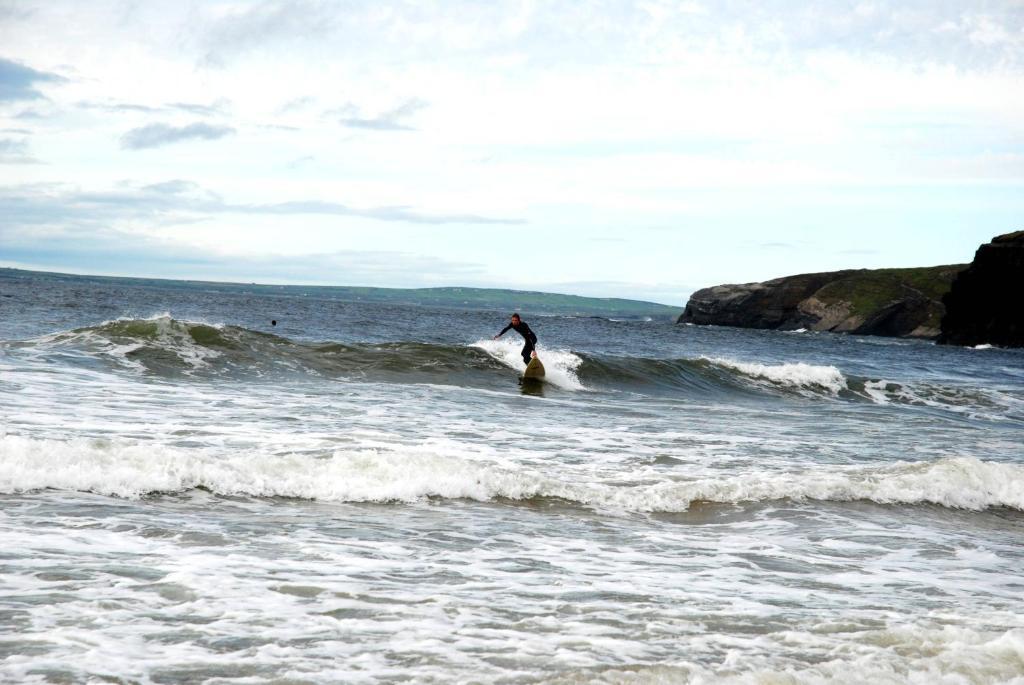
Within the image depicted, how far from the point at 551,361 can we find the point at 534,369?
9.58 ft

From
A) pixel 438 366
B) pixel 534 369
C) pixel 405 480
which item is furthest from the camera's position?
pixel 438 366

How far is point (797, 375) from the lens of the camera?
32969 mm

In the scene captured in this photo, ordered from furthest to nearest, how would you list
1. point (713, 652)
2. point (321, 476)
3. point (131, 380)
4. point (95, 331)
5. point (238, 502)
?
point (95, 331) → point (131, 380) → point (321, 476) → point (238, 502) → point (713, 652)

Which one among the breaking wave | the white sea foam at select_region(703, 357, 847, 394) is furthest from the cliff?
the breaking wave

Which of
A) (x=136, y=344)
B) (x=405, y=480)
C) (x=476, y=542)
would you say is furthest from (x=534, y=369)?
(x=476, y=542)

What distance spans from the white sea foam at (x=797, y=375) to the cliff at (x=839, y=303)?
88608mm

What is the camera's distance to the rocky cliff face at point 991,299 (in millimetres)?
85000

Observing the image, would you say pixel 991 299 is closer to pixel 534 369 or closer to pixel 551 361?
pixel 551 361

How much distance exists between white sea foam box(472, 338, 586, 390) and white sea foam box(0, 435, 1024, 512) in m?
14.5

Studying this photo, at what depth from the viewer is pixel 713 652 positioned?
19.8 feet

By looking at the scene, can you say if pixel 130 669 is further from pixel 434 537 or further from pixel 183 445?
pixel 183 445

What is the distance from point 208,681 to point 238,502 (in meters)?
5.00

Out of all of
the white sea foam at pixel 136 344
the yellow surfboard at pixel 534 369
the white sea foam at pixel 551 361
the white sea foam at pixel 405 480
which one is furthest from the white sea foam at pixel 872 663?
the white sea foam at pixel 551 361

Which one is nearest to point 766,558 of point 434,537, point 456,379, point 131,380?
point 434,537
